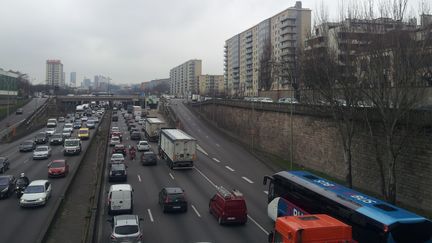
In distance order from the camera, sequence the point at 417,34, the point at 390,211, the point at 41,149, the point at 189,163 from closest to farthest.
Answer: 1. the point at 390,211
2. the point at 417,34
3. the point at 189,163
4. the point at 41,149

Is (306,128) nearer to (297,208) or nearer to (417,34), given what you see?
(417,34)

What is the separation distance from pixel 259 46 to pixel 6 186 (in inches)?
4797

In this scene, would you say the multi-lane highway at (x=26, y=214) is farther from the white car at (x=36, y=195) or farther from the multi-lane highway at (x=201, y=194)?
the multi-lane highway at (x=201, y=194)

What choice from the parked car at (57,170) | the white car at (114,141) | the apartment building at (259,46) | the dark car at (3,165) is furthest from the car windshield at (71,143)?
the apartment building at (259,46)

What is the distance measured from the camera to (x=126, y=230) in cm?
1817

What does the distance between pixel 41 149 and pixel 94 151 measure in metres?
6.42

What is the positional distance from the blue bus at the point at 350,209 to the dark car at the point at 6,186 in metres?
17.7

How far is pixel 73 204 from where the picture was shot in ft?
86.6

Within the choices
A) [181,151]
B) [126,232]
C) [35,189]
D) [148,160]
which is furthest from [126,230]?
[148,160]

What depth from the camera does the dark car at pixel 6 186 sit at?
27281mm

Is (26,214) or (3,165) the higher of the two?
(3,165)

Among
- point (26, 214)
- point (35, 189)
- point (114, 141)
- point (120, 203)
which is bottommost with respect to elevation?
point (26, 214)

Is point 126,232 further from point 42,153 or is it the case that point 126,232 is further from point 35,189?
A: point 42,153

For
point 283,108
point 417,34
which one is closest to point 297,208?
point 417,34
